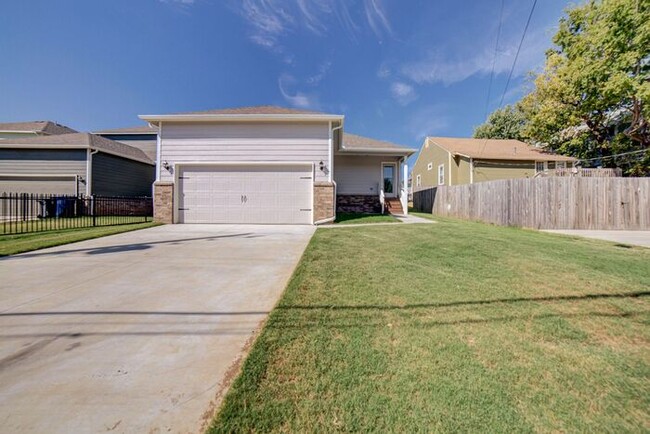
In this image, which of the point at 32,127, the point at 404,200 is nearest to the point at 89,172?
the point at 32,127

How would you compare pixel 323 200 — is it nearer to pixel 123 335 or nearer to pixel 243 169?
pixel 243 169

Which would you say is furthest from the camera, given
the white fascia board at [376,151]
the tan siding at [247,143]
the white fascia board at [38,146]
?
the white fascia board at [38,146]

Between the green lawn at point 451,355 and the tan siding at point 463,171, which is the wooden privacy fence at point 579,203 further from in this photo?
the tan siding at point 463,171

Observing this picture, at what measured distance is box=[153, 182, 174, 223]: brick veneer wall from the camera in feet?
33.0

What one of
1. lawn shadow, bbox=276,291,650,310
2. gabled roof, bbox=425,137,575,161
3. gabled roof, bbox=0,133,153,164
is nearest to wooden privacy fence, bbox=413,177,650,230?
lawn shadow, bbox=276,291,650,310

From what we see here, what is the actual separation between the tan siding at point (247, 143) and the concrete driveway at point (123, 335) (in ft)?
19.7

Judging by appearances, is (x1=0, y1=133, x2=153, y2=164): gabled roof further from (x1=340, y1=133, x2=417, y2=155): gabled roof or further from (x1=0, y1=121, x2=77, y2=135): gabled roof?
(x1=340, y1=133, x2=417, y2=155): gabled roof

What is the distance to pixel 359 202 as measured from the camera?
1387 centimetres

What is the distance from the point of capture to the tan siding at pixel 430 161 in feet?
66.4

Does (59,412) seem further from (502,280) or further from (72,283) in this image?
(502,280)

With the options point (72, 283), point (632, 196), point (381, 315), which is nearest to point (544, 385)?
point (381, 315)

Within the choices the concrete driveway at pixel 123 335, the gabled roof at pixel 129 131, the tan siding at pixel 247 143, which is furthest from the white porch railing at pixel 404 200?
the gabled roof at pixel 129 131

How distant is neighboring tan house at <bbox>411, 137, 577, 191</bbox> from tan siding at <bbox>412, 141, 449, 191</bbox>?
0.07 meters

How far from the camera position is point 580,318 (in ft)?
8.61
